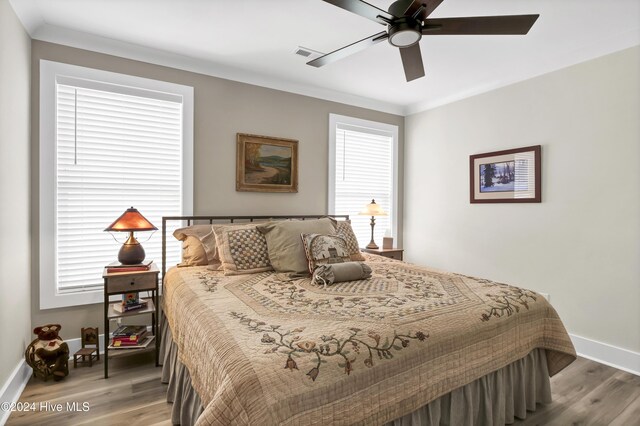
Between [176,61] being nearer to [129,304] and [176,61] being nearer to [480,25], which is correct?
[129,304]

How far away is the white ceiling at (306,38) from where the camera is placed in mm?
2369

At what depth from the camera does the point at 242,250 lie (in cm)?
270

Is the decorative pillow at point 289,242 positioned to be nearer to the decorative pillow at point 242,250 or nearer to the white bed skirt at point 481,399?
the decorative pillow at point 242,250

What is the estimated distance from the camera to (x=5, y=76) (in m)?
2.10

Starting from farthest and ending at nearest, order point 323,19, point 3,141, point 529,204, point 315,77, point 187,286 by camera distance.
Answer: point 315,77
point 529,204
point 323,19
point 187,286
point 3,141

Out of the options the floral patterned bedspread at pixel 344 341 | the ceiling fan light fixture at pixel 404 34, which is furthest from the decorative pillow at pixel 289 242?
the ceiling fan light fixture at pixel 404 34

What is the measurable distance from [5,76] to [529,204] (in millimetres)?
4324

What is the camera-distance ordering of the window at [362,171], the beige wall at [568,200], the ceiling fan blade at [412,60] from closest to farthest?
Answer: 1. the ceiling fan blade at [412,60]
2. the beige wall at [568,200]
3. the window at [362,171]

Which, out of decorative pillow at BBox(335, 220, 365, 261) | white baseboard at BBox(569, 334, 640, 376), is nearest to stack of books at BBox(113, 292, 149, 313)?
decorative pillow at BBox(335, 220, 365, 261)

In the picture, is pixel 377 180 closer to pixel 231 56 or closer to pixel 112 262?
pixel 231 56

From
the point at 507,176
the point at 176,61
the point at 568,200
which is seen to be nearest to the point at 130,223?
the point at 176,61

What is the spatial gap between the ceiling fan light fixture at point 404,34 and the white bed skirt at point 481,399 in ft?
6.26

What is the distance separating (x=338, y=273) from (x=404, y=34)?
1533 millimetres

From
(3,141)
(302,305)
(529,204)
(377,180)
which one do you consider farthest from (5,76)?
(529,204)
